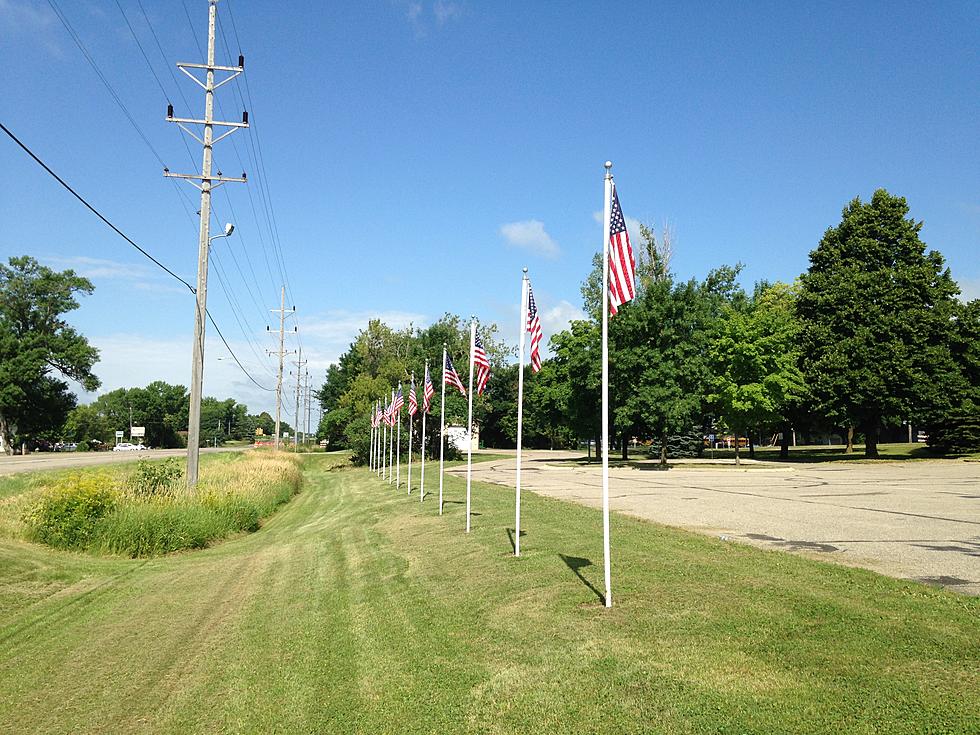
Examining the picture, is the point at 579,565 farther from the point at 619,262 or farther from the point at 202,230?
the point at 202,230

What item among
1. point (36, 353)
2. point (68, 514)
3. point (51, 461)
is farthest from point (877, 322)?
point (36, 353)

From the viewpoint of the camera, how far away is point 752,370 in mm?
45406

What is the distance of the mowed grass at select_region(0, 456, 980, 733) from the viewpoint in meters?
5.84

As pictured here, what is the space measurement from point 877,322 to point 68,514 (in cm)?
4347

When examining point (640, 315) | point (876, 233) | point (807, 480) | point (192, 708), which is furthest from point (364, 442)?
point (192, 708)

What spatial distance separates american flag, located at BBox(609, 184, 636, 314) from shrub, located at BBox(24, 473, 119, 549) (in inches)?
563

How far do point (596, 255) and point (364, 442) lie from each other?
25636 mm

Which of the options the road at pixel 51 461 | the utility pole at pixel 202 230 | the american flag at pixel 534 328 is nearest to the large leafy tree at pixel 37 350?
the road at pixel 51 461

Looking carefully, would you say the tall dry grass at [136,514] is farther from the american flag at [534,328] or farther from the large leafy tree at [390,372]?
the large leafy tree at [390,372]

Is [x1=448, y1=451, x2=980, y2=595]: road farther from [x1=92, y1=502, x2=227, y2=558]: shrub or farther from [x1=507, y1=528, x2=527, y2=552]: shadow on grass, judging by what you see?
[x1=92, y1=502, x2=227, y2=558]: shrub

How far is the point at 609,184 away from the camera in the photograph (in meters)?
9.04

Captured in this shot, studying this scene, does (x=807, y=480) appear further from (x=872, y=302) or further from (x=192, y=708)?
(x=192, y=708)

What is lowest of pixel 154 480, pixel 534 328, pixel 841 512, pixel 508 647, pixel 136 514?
pixel 508 647

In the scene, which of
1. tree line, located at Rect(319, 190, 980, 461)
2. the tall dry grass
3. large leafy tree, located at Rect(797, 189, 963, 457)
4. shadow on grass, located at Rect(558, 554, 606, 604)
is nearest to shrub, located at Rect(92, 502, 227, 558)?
the tall dry grass
